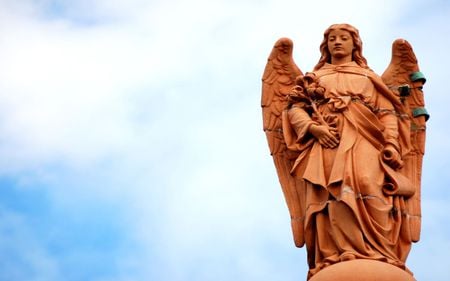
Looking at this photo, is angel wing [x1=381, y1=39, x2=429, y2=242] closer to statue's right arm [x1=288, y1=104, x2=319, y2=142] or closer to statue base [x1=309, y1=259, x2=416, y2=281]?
statue's right arm [x1=288, y1=104, x2=319, y2=142]

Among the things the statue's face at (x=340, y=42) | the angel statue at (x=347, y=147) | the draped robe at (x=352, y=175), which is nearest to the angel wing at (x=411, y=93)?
the angel statue at (x=347, y=147)

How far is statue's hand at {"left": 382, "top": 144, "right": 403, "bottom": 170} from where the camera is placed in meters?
21.7

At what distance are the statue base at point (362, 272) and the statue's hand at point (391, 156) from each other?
5.91ft

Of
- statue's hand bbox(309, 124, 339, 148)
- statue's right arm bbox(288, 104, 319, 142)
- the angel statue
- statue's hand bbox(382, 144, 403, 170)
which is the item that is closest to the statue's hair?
the angel statue

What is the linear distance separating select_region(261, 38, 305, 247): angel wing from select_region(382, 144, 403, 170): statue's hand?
1.35 metres

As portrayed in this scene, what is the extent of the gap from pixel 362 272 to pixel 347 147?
6.94 feet

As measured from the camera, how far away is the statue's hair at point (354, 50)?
74.6 feet

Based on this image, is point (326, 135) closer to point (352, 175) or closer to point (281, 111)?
point (352, 175)

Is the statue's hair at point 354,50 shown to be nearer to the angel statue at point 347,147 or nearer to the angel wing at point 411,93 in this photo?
the angel statue at point 347,147

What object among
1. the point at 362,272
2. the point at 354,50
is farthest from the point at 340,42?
the point at 362,272

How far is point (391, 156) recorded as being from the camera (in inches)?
854

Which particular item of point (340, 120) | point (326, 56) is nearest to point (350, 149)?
point (340, 120)

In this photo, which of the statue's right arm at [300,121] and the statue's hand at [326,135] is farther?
the statue's right arm at [300,121]

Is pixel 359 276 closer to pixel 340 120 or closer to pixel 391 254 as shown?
pixel 391 254
